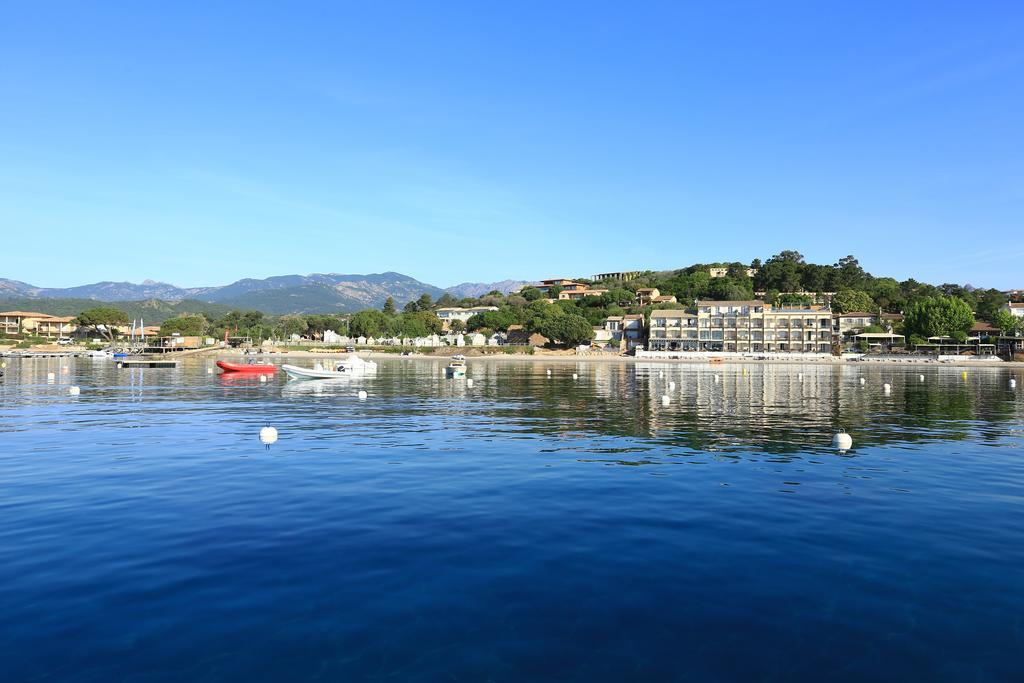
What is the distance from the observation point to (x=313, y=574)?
11867 millimetres

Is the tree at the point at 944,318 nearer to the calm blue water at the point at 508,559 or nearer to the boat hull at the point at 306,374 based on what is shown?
the boat hull at the point at 306,374

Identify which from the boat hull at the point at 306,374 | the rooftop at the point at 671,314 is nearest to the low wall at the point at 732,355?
the rooftop at the point at 671,314

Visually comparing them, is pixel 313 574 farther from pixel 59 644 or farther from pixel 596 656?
pixel 596 656

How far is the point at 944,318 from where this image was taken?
152625 mm

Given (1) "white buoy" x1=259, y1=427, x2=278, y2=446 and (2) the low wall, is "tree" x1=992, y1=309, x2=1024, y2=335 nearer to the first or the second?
(2) the low wall

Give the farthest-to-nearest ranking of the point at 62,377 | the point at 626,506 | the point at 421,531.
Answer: the point at 62,377
the point at 626,506
the point at 421,531

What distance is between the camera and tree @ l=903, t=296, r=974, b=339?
152 meters

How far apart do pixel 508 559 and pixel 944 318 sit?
173046 millimetres

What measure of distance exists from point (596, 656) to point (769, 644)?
8.34 feet

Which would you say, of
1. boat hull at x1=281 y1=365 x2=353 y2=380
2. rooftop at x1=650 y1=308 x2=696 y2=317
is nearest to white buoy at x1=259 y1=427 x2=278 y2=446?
boat hull at x1=281 y1=365 x2=353 y2=380

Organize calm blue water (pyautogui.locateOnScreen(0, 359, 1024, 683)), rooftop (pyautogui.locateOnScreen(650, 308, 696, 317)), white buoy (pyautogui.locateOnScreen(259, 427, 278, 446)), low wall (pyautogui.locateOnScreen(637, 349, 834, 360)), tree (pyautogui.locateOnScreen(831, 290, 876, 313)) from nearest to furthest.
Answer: calm blue water (pyautogui.locateOnScreen(0, 359, 1024, 683)) → white buoy (pyautogui.locateOnScreen(259, 427, 278, 446)) → low wall (pyautogui.locateOnScreen(637, 349, 834, 360)) → rooftop (pyautogui.locateOnScreen(650, 308, 696, 317)) → tree (pyautogui.locateOnScreen(831, 290, 876, 313))

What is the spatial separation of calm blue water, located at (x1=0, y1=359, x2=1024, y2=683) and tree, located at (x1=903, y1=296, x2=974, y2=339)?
14614cm

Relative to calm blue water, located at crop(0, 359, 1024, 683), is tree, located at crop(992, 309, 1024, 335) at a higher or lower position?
higher

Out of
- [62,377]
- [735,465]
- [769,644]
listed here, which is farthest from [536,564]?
[62,377]
